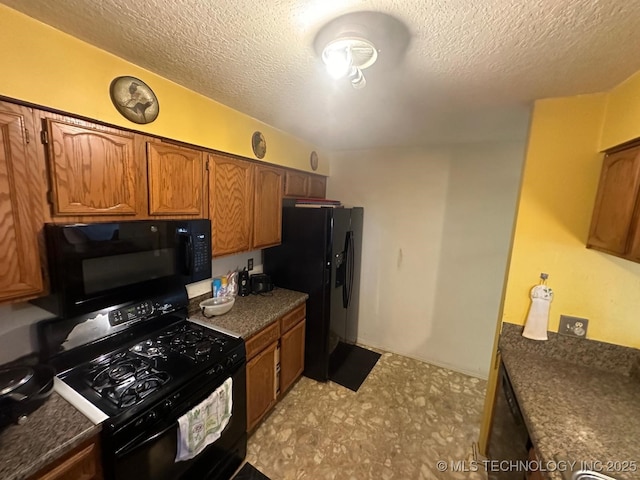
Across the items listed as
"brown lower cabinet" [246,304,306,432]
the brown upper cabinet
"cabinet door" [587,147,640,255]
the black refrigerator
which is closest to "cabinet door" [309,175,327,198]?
the brown upper cabinet

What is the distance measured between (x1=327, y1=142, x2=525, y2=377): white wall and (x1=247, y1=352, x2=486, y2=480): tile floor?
0.47m

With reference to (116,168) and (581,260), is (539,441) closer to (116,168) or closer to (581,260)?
(581,260)

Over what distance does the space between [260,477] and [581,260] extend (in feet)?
7.33

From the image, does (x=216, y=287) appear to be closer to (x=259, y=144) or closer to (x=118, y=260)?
(x=118, y=260)

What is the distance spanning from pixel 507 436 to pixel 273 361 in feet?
4.87

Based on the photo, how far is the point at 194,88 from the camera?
148 centimetres

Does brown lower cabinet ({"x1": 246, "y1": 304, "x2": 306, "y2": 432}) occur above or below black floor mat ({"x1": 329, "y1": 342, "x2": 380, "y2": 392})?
above

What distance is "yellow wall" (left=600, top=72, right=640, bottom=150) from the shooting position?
1.11m

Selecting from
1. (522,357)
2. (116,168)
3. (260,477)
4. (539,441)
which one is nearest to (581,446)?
(539,441)

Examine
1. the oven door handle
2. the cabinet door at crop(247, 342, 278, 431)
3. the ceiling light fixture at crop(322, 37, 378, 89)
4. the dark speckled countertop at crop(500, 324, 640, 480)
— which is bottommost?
the cabinet door at crop(247, 342, 278, 431)

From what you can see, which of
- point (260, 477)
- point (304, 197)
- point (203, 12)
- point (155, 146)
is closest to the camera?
point (203, 12)

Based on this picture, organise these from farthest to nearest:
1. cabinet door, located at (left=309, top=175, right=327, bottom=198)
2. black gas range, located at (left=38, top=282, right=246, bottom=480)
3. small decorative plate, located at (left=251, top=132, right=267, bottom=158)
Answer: cabinet door, located at (left=309, top=175, right=327, bottom=198)
small decorative plate, located at (left=251, top=132, right=267, bottom=158)
black gas range, located at (left=38, top=282, right=246, bottom=480)

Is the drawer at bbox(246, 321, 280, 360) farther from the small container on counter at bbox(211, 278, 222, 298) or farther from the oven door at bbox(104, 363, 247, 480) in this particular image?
the small container on counter at bbox(211, 278, 222, 298)

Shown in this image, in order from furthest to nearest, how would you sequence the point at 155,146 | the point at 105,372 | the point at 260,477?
the point at 260,477 < the point at 155,146 < the point at 105,372
